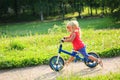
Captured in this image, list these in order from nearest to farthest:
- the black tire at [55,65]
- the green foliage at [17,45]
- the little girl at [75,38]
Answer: the little girl at [75,38] → the black tire at [55,65] → the green foliage at [17,45]

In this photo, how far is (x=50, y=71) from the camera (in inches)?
362

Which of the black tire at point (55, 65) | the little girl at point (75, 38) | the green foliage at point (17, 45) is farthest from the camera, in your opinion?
the green foliage at point (17, 45)

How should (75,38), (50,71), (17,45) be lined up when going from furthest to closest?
(17,45) < (50,71) < (75,38)

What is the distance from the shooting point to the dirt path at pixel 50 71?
28.4 feet

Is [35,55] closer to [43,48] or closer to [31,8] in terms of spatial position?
[43,48]

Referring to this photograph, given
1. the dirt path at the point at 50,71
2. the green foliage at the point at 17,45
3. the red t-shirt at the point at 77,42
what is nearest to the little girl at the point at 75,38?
the red t-shirt at the point at 77,42

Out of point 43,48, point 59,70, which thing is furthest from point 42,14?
point 59,70

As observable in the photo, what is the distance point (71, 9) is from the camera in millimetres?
52250

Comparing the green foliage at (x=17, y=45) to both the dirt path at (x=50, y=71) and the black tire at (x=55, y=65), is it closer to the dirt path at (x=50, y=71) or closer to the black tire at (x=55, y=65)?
the dirt path at (x=50, y=71)

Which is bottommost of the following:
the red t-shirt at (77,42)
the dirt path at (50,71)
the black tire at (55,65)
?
the dirt path at (50,71)

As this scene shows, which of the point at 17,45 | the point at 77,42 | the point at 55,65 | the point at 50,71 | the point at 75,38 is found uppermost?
the point at 75,38

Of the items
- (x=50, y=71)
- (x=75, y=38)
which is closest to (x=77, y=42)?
(x=75, y=38)

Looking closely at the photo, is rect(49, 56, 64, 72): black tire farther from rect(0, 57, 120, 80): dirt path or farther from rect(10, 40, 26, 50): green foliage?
rect(10, 40, 26, 50): green foliage

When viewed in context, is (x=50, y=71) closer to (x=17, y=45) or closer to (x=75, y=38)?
(x=75, y=38)
